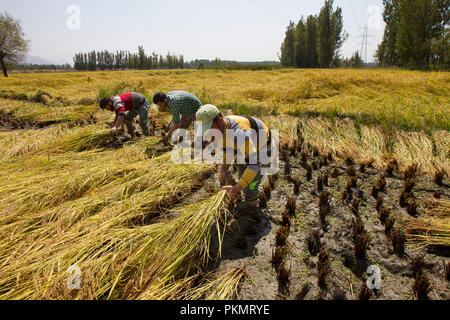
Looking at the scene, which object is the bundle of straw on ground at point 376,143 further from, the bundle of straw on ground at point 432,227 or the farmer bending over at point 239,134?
the farmer bending over at point 239,134

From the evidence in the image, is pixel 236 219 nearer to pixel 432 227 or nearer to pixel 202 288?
pixel 202 288

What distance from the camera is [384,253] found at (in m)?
1.87

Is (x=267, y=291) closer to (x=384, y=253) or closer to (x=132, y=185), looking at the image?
(x=384, y=253)

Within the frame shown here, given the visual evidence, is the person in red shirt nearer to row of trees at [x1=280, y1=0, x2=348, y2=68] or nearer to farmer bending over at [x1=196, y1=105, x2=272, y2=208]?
A: farmer bending over at [x1=196, y1=105, x2=272, y2=208]

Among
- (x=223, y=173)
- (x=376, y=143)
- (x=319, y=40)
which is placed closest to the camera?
(x=223, y=173)

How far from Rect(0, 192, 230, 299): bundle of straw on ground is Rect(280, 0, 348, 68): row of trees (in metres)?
36.4

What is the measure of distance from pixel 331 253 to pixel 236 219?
903 millimetres

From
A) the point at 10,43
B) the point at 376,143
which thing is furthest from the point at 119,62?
the point at 376,143

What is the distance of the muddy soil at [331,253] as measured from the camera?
161 cm

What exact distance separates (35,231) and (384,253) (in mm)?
2946

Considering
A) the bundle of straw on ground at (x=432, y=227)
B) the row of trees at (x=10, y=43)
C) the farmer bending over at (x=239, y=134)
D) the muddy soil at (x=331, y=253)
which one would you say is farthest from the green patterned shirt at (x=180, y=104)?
the row of trees at (x=10, y=43)

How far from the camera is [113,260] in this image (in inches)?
64.1

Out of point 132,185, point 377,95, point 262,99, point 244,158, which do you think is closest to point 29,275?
point 132,185

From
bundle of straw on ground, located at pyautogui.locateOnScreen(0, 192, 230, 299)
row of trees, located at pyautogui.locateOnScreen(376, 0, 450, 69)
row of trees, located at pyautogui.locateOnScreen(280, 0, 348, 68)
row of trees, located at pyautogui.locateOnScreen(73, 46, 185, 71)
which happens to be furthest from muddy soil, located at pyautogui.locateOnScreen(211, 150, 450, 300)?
row of trees, located at pyautogui.locateOnScreen(73, 46, 185, 71)
